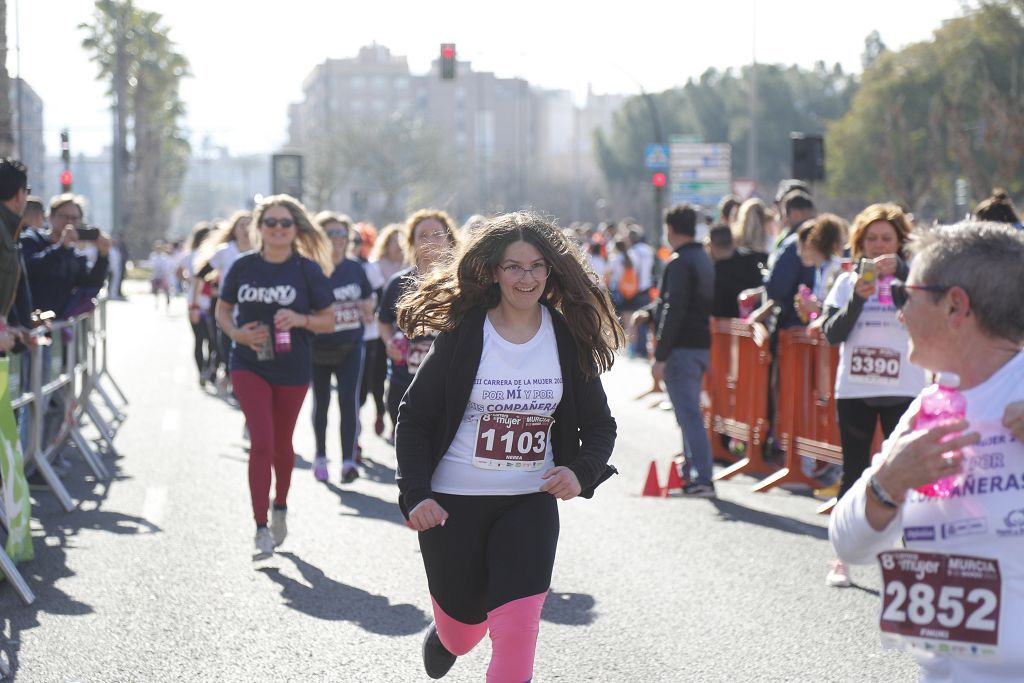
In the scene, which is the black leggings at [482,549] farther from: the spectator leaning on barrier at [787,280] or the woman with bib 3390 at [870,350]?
the spectator leaning on barrier at [787,280]

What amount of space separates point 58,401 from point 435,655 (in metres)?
6.74

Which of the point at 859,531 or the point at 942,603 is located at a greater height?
the point at 859,531

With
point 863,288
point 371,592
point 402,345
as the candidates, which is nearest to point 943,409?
point 863,288

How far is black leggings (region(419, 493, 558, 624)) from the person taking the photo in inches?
168

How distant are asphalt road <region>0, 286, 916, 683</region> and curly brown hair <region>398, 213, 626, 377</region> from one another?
1.58 meters

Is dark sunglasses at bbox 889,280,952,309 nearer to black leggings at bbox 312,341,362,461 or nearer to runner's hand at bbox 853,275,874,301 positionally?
runner's hand at bbox 853,275,874,301

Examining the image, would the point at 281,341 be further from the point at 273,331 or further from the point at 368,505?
the point at 368,505

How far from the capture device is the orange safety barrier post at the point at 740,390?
34.8 feet

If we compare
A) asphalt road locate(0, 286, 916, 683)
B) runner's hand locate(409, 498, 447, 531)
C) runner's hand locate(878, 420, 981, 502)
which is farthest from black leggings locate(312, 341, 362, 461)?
runner's hand locate(878, 420, 981, 502)

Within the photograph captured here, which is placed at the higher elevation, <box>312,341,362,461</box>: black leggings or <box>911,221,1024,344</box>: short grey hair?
<box>911,221,1024,344</box>: short grey hair

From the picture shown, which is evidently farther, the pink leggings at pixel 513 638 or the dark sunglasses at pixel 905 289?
the pink leggings at pixel 513 638

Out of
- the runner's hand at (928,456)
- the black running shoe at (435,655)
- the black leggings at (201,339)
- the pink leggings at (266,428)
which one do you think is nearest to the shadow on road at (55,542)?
the pink leggings at (266,428)

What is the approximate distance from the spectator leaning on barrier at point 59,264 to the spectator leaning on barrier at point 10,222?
1812mm

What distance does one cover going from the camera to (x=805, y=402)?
995 centimetres
